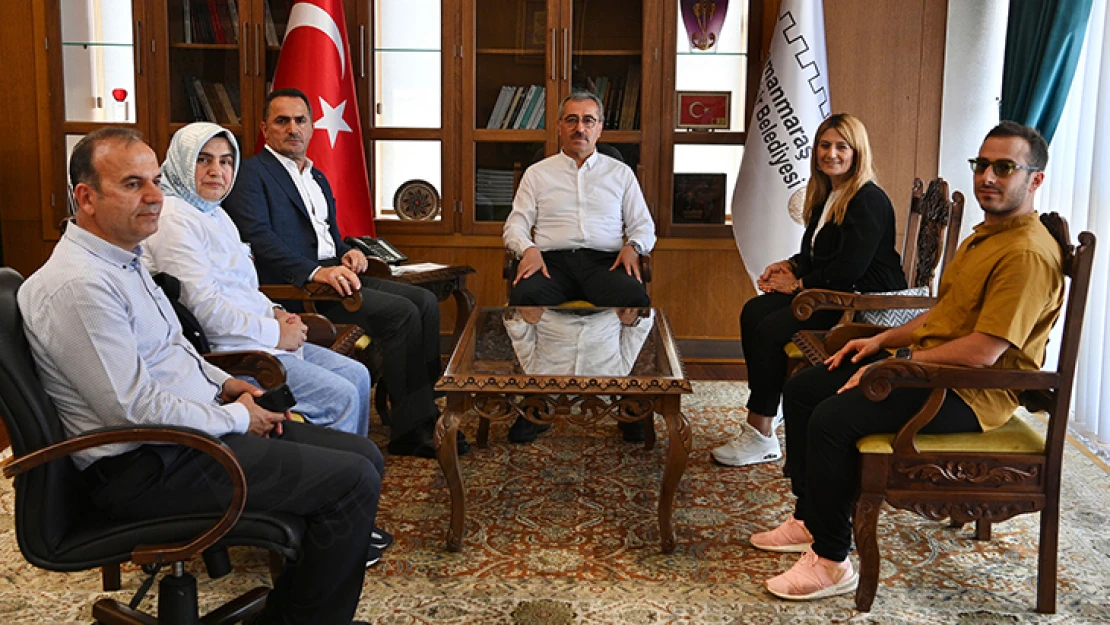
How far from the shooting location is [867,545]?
236cm

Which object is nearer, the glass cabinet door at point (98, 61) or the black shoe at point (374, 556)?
the black shoe at point (374, 556)

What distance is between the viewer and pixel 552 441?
378 cm

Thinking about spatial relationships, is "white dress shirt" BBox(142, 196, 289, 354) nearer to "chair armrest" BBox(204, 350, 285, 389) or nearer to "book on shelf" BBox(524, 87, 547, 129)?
"chair armrest" BBox(204, 350, 285, 389)

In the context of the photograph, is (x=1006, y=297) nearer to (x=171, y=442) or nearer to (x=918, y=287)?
(x=918, y=287)

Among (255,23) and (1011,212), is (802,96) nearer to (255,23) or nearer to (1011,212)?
(1011,212)

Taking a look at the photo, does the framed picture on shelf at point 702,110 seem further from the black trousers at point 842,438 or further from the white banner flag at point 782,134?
the black trousers at point 842,438

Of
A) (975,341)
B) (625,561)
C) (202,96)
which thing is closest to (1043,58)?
(975,341)

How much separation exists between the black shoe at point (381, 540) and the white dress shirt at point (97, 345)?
32.5 inches

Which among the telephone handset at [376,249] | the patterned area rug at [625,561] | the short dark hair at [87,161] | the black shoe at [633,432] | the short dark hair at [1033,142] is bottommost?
the patterned area rug at [625,561]

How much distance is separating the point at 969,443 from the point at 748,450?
1.21 metres

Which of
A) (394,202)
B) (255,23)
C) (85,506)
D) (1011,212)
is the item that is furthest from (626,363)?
(255,23)

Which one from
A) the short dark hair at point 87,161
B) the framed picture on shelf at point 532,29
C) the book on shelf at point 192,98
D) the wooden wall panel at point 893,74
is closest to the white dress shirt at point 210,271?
the short dark hair at point 87,161

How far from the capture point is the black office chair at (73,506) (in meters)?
1.73

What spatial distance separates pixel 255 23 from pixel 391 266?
1.51 meters
